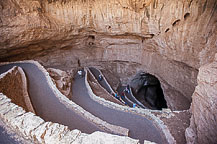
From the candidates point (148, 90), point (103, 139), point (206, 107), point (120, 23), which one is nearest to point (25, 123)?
point (103, 139)

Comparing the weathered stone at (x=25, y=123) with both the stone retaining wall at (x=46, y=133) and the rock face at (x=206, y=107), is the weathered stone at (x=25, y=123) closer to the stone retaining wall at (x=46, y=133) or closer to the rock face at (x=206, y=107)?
the stone retaining wall at (x=46, y=133)

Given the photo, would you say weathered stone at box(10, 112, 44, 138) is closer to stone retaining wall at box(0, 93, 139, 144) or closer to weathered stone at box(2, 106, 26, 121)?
stone retaining wall at box(0, 93, 139, 144)

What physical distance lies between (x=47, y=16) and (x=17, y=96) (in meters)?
7.80

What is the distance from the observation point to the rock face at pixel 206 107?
276 centimetres

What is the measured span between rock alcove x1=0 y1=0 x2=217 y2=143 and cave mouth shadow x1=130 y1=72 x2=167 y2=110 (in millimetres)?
1866

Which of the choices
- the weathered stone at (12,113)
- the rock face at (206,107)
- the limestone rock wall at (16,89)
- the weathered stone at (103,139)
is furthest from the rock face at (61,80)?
the rock face at (206,107)

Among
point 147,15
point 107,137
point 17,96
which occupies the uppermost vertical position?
point 147,15

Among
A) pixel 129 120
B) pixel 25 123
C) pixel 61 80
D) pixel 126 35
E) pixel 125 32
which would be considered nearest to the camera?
pixel 25 123

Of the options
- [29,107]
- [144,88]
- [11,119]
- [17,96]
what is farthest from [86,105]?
[144,88]

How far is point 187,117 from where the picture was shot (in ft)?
17.9

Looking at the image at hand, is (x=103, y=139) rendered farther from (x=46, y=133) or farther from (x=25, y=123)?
(x=25, y=123)

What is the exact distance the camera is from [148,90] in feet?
55.7

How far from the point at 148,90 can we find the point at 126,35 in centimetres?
869

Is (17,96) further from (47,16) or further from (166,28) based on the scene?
(166,28)
